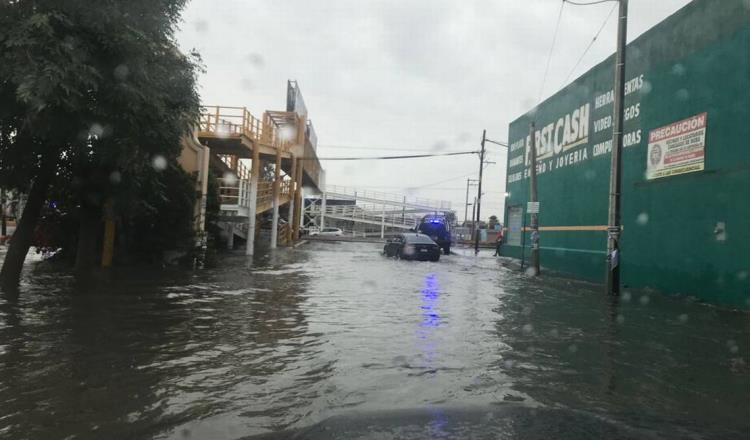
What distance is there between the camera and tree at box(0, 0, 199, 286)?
8805 mm

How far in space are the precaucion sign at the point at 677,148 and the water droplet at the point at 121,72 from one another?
12.2m

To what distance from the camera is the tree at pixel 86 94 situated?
8.80 m

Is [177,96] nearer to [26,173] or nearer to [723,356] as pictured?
[26,173]

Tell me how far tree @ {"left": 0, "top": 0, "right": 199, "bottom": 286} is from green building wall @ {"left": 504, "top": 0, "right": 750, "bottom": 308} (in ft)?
37.5

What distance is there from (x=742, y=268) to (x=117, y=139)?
41.2 ft

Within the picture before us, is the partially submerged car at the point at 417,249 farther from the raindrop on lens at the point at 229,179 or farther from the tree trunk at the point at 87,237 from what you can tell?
the tree trunk at the point at 87,237

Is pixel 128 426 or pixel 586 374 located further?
pixel 586 374

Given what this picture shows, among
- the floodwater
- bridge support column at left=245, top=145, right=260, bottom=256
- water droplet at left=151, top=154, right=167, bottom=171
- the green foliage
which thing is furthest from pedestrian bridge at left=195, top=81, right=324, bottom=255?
the floodwater

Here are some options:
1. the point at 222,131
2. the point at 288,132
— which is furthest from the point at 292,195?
the point at 222,131

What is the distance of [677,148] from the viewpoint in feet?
46.7

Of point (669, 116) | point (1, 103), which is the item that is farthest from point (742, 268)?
point (1, 103)

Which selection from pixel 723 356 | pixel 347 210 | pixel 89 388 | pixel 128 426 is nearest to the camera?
pixel 128 426

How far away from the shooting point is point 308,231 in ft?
205

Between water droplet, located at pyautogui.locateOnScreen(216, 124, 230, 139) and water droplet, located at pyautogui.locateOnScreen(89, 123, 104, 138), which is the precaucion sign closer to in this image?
water droplet, located at pyautogui.locateOnScreen(89, 123, 104, 138)
